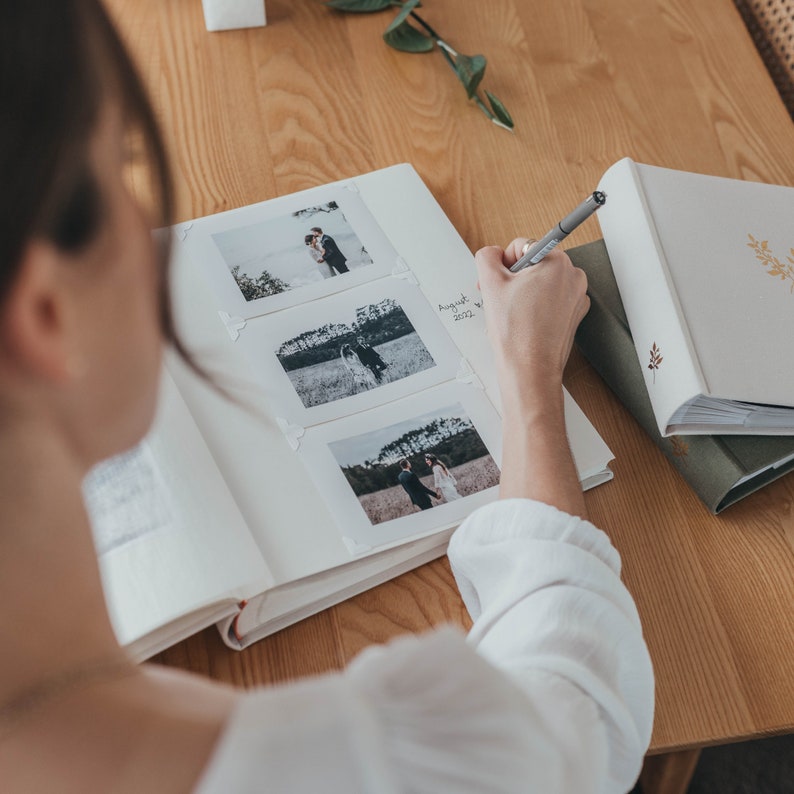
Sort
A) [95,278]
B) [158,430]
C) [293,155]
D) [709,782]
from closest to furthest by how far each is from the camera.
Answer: [95,278]
[158,430]
[293,155]
[709,782]

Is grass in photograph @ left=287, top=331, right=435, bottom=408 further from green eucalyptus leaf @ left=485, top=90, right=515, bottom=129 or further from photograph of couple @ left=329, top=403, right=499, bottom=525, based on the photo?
green eucalyptus leaf @ left=485, top=90, right=515, bottom=129

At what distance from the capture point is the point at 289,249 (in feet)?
2.90

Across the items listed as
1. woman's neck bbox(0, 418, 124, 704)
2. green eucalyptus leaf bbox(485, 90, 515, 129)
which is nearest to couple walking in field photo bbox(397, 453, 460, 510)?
woman's neck bbox(0, 418, 124, 704)

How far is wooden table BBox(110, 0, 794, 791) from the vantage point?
68cm

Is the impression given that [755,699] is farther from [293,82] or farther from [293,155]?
[293,82]

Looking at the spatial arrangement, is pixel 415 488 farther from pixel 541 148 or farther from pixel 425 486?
pixel 541 148

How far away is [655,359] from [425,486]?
22cm

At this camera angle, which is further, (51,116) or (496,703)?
(496,703)

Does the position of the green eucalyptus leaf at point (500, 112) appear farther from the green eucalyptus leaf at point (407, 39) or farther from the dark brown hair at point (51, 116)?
the dark brown hair at point (51, 116)

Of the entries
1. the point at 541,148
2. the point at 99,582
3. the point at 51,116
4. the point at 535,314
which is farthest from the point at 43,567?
the point at 541,148

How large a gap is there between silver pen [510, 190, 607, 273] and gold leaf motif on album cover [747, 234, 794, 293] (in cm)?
15

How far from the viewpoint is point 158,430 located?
74cm

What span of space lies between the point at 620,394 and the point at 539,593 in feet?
0.85

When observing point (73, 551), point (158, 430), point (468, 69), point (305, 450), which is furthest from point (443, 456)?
point (468, 69)
